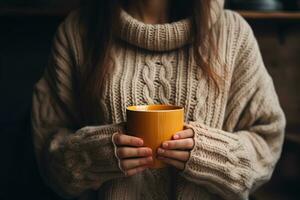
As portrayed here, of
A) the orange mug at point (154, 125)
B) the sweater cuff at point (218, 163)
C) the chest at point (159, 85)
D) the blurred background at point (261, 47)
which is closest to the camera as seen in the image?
the orange mug at point (154, 125)

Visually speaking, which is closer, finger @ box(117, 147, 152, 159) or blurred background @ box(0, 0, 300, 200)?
finger @ box(117, 147, 152, 159)

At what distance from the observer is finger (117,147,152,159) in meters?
0.75

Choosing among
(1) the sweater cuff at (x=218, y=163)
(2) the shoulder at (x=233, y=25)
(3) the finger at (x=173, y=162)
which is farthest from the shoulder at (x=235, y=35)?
(3) the finger at (x=173, y=162)

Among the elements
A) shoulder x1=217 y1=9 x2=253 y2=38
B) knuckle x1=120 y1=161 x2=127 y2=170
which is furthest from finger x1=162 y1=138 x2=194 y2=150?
shoulder x1=217 y1=9 x2=253 y2=38

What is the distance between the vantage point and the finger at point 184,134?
0.77 metres

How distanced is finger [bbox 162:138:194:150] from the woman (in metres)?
0.04

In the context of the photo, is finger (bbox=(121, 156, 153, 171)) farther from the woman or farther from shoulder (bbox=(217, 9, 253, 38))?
shoulder (bbox=(217, 9, 253, 38))

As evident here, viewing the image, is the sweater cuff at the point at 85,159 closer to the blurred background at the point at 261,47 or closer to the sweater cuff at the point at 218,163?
the sweater cuff at the point at 218,163

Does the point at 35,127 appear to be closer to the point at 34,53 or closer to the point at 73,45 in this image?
the point at 73,45

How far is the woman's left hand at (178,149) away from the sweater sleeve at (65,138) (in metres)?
0.12

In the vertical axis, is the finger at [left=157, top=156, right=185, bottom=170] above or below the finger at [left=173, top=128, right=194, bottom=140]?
below

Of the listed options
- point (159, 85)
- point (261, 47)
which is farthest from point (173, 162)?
point (261, 47)

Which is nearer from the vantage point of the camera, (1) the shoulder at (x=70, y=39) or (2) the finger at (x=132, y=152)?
(2) the finger at (x=132, y=152)

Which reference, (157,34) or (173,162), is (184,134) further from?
(157,34)
